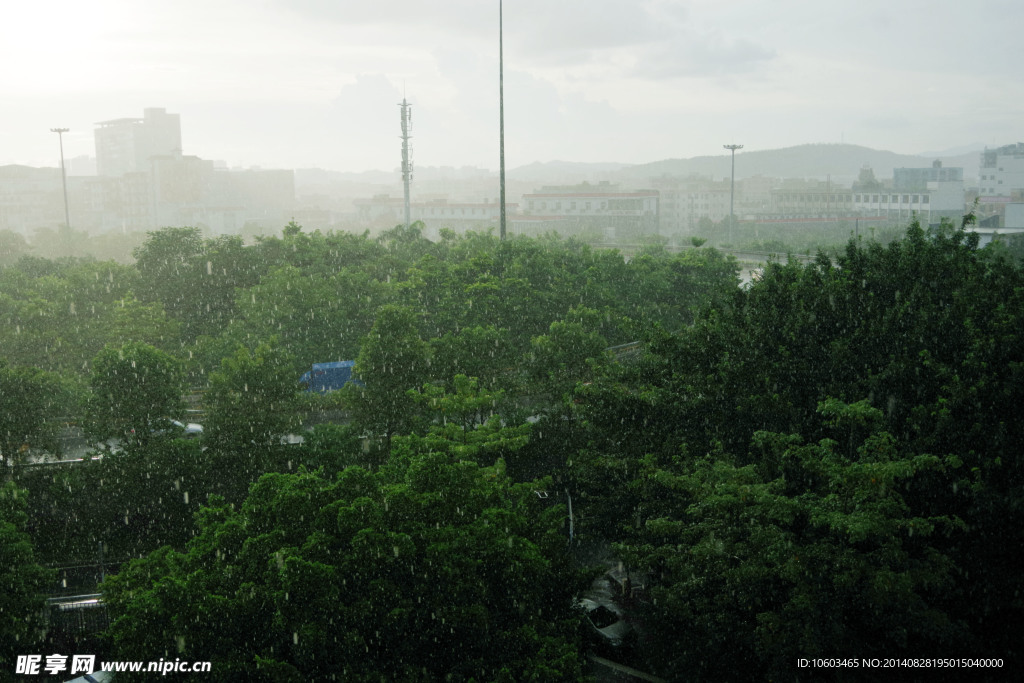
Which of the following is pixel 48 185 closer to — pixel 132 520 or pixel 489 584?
pixel 132 520

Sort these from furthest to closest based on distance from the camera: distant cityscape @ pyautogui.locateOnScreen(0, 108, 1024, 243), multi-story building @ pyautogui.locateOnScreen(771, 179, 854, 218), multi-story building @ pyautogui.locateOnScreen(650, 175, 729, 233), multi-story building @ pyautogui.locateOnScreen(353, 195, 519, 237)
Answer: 1. multi-story building @ pyautogui.locateOnScreen(650, 175, 729, 233)
2. multi-story building @ pyautogui.locateOnScreen(771, 179, 854, 218)
3. multi-story building @ pyautogui.locateOnScreen(353, 195, 519, 237)
4. distant cityscape @ pyautogui.locateOnScreen(0, 108, 1024, 243)

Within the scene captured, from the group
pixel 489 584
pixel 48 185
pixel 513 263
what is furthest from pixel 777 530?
pixel 48 185

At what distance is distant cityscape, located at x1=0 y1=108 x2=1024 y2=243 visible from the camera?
82.8 meters

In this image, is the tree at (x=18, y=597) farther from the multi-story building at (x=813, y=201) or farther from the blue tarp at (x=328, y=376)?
the multi-story building at (x=813, y=201)

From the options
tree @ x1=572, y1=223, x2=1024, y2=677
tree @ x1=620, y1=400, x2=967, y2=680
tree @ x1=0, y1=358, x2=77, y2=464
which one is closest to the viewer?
tree @ x1=620, y1=400, x2=967, y2=680

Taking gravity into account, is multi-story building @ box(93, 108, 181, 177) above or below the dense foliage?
above

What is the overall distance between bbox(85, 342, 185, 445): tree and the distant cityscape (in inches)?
1873

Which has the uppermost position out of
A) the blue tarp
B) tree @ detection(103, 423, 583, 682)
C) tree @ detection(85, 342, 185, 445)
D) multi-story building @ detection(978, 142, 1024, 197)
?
multi-story building @ detection(978, 142, 1024, 197)

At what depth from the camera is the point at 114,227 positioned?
93.2 meters

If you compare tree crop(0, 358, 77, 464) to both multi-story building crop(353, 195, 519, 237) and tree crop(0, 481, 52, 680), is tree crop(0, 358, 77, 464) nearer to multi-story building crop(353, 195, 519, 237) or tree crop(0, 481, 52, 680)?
tree crop(0, 481, 52, 680)

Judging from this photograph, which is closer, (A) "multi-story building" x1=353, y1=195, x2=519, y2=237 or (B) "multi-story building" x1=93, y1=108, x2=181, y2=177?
(A) "multi-story building" x1=353, y1=195, x2=519, y2=237

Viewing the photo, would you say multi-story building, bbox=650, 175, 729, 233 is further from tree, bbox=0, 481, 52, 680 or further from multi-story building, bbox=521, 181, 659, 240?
tree, bbox=0, 481, 52, 680

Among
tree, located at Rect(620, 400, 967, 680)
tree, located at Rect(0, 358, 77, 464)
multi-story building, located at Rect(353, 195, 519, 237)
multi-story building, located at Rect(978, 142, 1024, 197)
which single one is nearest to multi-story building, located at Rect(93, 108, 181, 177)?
multi-story building, located at Rect(353, 195, 519, 237)

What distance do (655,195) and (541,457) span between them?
75.1 meters
